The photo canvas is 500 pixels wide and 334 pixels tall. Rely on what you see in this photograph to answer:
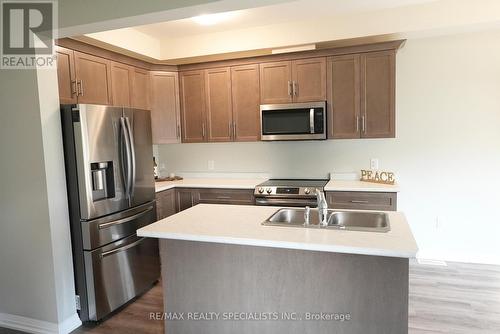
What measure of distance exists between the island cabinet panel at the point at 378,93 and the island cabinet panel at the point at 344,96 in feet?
0.21

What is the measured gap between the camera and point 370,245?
1.57m

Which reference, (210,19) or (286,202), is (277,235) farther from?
(210,19)

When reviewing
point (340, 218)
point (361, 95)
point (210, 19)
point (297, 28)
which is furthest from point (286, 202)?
point (210, 19)

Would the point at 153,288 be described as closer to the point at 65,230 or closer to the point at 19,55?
the point at 65,230

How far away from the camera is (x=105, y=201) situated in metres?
2.67

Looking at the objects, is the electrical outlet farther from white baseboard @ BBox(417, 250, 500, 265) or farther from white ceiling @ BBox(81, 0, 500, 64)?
white baseboard @ BBox(417, 250, 500, 265)

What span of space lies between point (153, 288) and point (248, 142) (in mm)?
2041

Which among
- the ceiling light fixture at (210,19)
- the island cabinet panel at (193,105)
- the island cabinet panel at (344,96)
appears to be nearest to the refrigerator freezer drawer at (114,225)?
the island cabinet panel at (193,105)

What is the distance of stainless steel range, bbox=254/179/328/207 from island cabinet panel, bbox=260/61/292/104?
0.97 metres

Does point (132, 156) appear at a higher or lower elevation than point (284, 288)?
higher

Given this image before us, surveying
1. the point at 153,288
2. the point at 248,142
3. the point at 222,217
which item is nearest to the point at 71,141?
the point at 222,217

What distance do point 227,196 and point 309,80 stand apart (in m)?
1.58

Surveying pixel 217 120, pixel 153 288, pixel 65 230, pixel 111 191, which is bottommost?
pixel 153 288

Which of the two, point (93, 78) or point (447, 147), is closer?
point (93, 78)
